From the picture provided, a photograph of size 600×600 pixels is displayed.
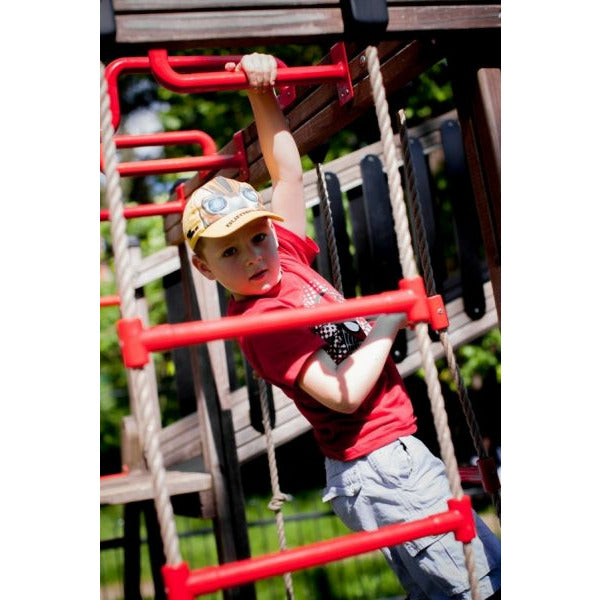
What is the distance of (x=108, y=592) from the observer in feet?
17.4

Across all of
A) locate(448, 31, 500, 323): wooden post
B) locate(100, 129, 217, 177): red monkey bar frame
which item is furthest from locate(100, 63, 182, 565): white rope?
locate(100, 129, 217, 177): red monkey bar frame

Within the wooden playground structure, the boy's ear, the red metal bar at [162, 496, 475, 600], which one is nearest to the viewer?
the red metal bar at [162, 496, 475, 600]

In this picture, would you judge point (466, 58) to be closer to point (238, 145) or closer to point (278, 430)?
point (238, 145)

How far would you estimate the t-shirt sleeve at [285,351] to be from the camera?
1668mm

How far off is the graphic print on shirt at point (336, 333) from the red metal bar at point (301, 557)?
49 cm

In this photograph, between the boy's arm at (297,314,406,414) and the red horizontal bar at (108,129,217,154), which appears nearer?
the boy's arm at (297,314,406,414)

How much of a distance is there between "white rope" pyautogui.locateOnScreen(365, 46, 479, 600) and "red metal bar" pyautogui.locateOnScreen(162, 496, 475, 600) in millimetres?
52

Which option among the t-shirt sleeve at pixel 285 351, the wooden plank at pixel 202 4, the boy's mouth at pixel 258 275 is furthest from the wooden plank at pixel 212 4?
the t-shirt sleeve at pixel 285 351

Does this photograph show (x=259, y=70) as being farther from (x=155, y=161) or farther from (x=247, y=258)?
(x=155, y=161)

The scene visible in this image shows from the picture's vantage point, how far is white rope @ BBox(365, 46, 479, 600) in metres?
1.48

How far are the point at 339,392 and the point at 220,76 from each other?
74cm

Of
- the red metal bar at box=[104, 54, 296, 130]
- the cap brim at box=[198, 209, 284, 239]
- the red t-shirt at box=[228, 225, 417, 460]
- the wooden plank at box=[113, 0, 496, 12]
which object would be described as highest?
the red metal bar at box=[104, 54, 296, 130]

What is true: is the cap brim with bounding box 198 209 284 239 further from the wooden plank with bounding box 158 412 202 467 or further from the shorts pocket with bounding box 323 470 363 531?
the wooden plank with bounding box 158 412 202 467

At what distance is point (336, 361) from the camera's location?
6.07 ft
